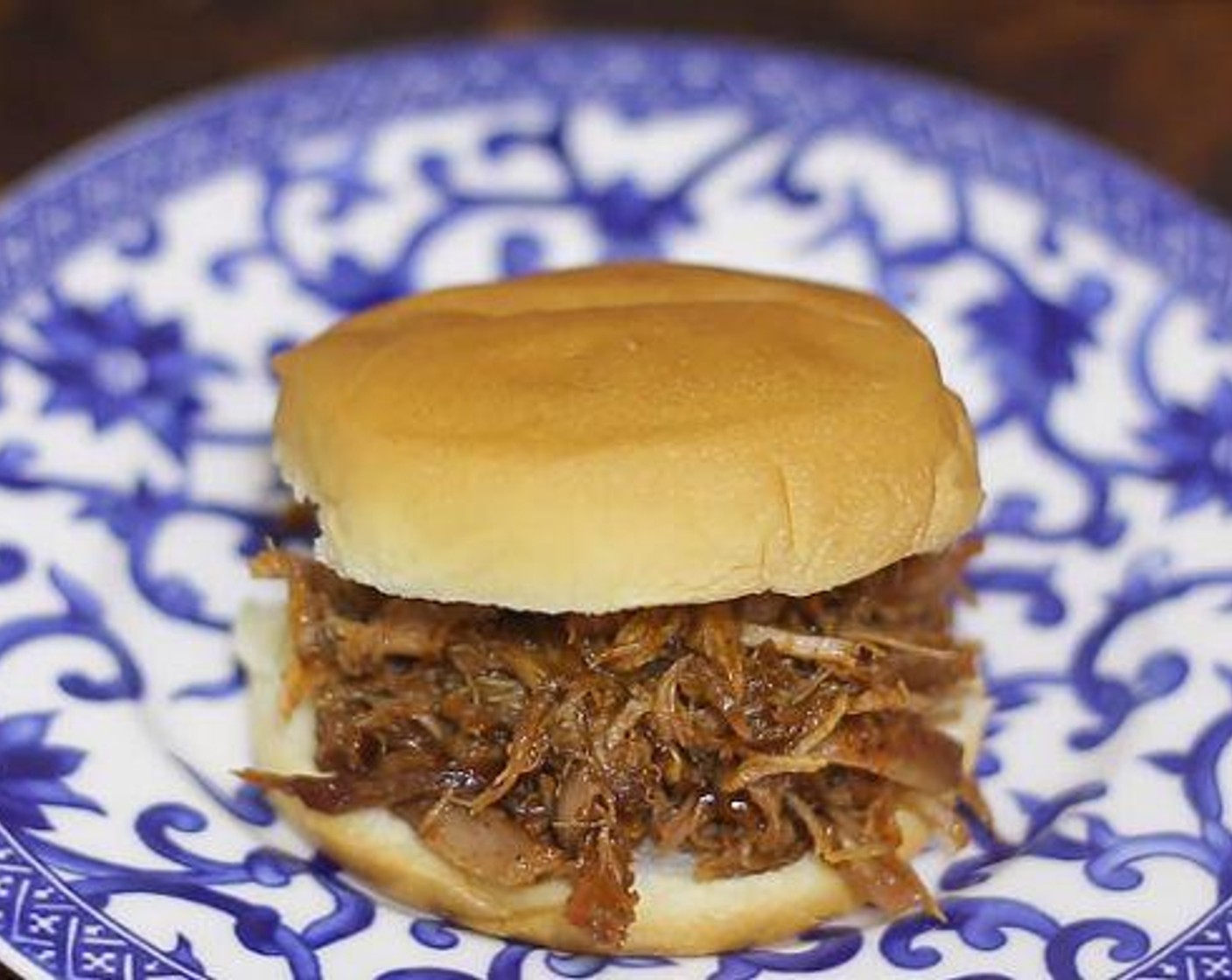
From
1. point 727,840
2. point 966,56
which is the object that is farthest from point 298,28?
point 727,840

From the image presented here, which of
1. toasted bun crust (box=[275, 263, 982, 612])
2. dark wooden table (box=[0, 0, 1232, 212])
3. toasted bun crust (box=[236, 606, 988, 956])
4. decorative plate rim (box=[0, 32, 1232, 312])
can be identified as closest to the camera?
toasted bun crust (box=[275, 263, 982, 612])

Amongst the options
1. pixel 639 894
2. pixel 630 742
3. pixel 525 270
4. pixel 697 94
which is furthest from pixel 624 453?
pixel 697 94

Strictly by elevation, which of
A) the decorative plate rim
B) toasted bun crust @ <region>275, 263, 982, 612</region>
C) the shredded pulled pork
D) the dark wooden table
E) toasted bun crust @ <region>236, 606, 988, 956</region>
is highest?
the dark wooden table

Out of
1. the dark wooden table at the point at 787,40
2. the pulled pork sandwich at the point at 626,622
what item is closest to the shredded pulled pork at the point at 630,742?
the pulled pork sandwich at the point at 626,622

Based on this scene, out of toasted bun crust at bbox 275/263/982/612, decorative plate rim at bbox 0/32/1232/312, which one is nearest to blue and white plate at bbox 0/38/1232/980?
decorative plate rim at bbox 0/32/1232/312

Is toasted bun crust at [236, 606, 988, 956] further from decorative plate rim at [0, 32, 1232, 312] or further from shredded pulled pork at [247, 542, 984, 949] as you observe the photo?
decorative plate rim at [0, 32, 1232, 312]

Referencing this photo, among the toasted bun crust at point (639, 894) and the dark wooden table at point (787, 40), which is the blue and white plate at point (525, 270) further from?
the dark wooden table at point (787, 40)
